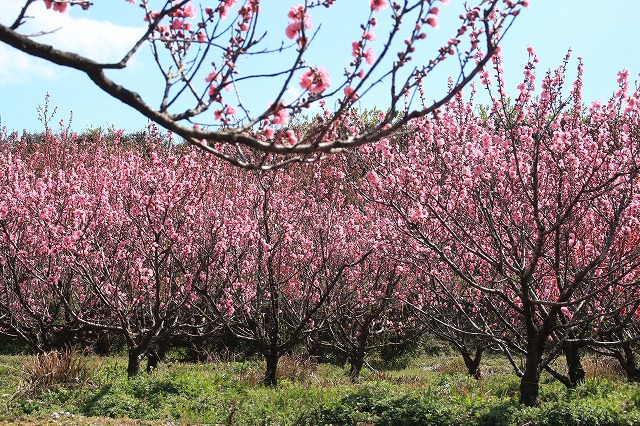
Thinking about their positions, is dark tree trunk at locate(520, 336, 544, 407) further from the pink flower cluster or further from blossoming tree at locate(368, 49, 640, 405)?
the pink flower cluster

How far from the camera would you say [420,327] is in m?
13.5

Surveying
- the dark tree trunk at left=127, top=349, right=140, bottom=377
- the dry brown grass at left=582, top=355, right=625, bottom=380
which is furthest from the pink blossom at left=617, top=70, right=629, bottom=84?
the dark tree trunk at left=127, top=349, right=140, bottom=377

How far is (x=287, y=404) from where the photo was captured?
25.1 ft

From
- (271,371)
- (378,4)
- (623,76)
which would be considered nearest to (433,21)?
(378,4)

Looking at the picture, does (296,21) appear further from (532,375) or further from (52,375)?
(52,375)

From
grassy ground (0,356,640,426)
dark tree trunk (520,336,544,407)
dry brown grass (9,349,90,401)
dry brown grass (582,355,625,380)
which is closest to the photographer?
grassy ground (0,356,640,426)

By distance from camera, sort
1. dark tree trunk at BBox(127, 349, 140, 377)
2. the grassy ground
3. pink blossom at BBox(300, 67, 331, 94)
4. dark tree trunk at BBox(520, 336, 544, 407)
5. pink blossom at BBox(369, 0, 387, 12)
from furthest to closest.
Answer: dark tree trunk at BBox(127, 349, 140, 377)
dark tree trunk at BBox(520, 336, 544, 407)
the grassy ground
pink blossom at BBox(369, 0, 387, 12)
pink blossom at BBox(300, 67, 331, 94)

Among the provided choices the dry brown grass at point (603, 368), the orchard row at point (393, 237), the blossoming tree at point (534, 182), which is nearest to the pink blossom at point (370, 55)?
the orchard row at point (393, 237)

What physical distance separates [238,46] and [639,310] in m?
7.26

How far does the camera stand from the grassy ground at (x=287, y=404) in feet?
22.0

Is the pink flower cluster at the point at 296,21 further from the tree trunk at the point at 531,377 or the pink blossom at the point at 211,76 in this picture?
the tree trunk at the point at 531,377

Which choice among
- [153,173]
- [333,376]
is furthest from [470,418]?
[153,173]

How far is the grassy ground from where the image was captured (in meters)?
6.71

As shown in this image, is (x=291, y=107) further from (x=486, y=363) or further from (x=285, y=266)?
(x=486, y=363)
